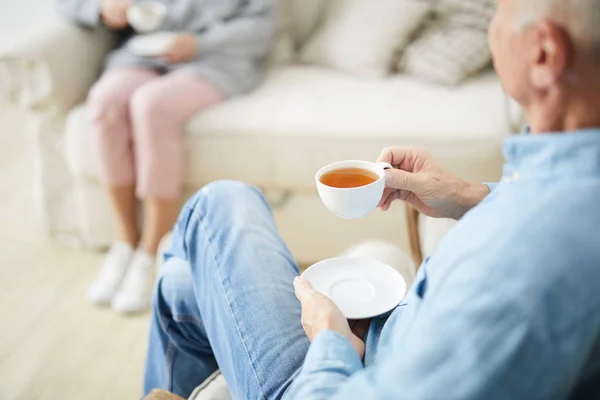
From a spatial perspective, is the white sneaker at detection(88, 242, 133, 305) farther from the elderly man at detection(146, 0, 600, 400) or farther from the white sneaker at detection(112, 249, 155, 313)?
the elderly man at detection(146, 0, 600, 400)

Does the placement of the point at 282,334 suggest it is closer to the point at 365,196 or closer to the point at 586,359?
the point at 365,196

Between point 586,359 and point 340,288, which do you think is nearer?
point 586,359

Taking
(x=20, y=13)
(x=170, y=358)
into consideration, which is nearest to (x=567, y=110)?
(x=170, y=358)

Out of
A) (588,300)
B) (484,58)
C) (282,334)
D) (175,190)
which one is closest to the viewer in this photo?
(588,300)

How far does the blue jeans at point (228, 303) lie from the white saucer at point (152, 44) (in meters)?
0.93

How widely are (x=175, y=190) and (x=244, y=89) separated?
417 millimetres

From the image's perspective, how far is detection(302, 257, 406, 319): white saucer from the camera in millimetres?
992

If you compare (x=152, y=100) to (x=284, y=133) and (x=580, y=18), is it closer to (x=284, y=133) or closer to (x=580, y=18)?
(x=284, y=133)

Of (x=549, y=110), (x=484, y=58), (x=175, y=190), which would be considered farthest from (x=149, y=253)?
(x=549, y=110)

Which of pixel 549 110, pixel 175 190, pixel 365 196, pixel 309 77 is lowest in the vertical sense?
pixel 175 190

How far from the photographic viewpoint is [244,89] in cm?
210

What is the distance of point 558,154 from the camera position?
0.65 metres

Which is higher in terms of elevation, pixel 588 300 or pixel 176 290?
pixel 588 300

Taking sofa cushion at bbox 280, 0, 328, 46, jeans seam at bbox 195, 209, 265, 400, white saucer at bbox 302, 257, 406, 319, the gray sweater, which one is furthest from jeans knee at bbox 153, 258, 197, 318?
sofa cushion at bbox 280, 0, 328, 46
